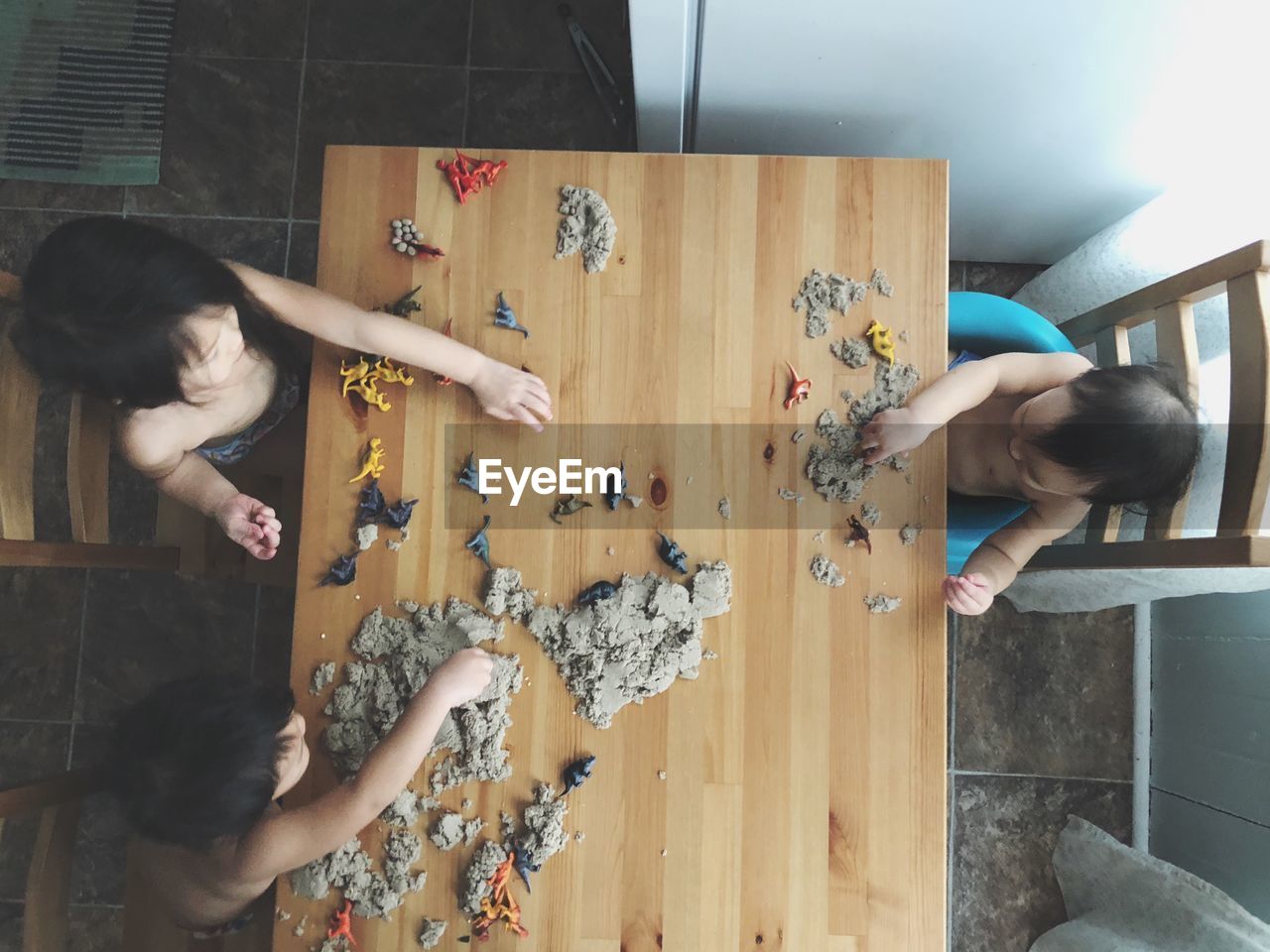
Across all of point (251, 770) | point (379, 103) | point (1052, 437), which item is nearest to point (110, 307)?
point (251, 770)

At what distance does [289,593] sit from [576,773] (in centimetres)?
87

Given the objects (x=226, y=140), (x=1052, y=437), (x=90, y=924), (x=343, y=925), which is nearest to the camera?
(x=343, y=925)

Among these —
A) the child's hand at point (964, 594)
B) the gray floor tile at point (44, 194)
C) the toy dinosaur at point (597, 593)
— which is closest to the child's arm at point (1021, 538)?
the child's hand at point (964, 594)

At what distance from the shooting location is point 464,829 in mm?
954

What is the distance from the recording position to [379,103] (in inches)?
64.4

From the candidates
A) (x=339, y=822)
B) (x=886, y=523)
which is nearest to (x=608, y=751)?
(x=339, y=822)

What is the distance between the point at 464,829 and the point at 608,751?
0.62 ft

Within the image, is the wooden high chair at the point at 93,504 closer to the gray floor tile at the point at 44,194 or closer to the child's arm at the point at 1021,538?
the gray floor tile at the point at 44,194

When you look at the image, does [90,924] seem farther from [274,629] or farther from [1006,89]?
[1006,89]

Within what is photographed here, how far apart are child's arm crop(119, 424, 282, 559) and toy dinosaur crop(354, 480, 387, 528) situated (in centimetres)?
13

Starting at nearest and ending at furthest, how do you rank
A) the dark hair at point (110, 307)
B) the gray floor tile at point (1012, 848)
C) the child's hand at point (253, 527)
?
the dark hair at point (110, 307) < the child's hand at point (253, 527) < the gray floor tile at point (1012, 848)

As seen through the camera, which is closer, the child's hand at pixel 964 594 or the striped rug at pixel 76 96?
the child's hand at pixel 964 594

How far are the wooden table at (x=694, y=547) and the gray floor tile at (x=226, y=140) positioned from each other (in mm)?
734

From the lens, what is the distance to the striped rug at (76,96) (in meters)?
1.61
